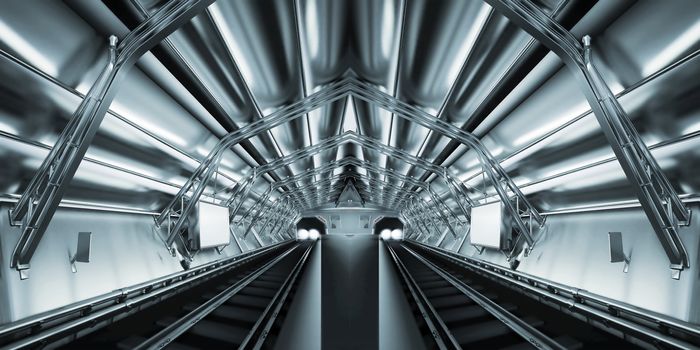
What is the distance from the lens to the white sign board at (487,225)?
816cm

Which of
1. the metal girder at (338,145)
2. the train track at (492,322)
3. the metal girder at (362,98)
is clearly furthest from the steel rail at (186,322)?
the metal girder at (338,145)

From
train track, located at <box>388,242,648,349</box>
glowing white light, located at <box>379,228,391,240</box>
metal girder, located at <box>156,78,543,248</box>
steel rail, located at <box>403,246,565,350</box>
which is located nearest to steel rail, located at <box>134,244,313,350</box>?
train track, located at <box>388,242,648,349</box>

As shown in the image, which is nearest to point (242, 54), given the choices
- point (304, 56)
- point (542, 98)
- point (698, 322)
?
point (304, 56)

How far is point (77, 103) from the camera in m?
4.08

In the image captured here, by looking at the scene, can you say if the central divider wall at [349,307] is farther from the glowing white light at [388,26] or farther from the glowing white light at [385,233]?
the glowing white light at [385,233]

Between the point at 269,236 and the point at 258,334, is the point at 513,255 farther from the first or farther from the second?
the point at 269,236

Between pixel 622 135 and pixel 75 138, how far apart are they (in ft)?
17.7

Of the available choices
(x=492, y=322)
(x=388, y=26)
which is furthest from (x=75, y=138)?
(x=492, y=322)

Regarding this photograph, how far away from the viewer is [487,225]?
8812mm

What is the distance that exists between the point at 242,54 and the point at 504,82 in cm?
350

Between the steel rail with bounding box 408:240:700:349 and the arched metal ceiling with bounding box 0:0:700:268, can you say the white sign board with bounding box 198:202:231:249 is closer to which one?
the arched metal ceiling with bounding box 0:0:700:268

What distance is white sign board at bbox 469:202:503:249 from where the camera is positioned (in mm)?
8156

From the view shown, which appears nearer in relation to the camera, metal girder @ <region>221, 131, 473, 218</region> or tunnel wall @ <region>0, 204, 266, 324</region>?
tunnel wall @ <region>0, 204, 266, 324</region>

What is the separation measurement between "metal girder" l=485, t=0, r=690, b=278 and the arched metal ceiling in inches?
6.8
